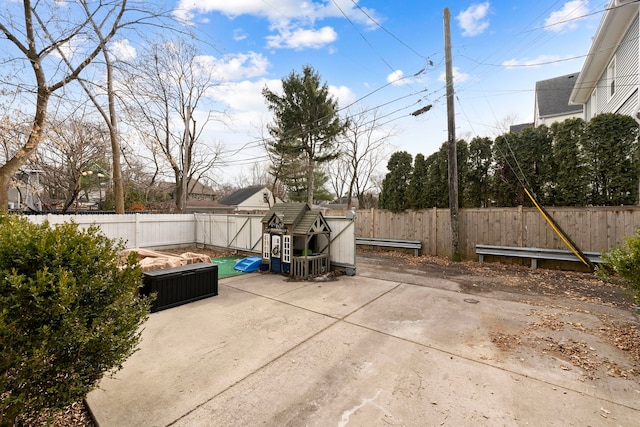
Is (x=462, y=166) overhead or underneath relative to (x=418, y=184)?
overhead

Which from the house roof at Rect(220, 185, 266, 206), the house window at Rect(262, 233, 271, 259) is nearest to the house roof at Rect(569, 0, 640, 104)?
the house window at Rect(262, 233, 271, 259)

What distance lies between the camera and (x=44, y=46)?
226 inches

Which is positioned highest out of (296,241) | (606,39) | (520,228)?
(606,39)

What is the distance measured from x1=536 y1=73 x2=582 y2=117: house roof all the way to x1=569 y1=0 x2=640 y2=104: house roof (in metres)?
6.44

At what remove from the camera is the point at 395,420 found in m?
2.16

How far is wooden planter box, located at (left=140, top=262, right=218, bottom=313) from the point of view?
4.73 metres

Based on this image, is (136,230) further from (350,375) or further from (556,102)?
(556,102)

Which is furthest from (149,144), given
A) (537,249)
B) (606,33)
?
(606,33)

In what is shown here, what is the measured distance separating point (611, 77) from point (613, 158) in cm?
434

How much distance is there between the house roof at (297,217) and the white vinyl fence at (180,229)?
25.7 inches

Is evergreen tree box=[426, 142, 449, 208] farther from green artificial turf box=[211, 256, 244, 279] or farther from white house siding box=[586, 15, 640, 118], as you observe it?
green artificial turf box=[211, 256, 244, 279]

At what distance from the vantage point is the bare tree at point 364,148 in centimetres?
1765

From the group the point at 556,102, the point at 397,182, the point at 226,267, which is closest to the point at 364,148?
the point at 397,182

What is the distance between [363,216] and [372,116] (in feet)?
28.3
